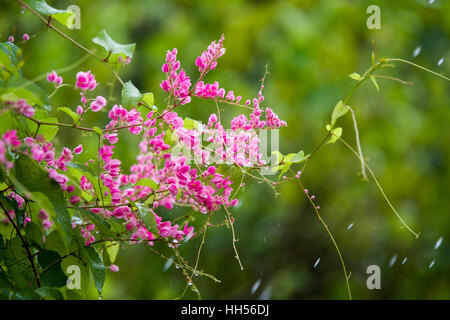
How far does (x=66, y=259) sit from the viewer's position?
1.64ft

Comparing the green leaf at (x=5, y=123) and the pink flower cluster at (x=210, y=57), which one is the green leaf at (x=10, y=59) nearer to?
the green leaf at (x=5, y=123)

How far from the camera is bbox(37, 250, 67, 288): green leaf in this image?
0.49 meters

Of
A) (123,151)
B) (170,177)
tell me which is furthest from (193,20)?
(170,177)

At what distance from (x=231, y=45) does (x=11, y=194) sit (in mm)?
1958

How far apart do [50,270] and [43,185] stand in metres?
0.10

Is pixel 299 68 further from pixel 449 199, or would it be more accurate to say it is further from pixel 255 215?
pixel 449 199

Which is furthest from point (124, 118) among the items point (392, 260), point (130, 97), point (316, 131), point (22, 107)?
point (392, 260)

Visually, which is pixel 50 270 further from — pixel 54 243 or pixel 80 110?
pixel 80 110

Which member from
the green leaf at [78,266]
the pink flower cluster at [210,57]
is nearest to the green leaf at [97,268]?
the green leaf at [78,266]

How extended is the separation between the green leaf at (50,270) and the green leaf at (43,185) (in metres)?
0.06

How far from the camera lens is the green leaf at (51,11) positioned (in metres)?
0.47

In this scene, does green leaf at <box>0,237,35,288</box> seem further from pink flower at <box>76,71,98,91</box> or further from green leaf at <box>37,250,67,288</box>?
pink flower at <box>76,71,98,91</box>

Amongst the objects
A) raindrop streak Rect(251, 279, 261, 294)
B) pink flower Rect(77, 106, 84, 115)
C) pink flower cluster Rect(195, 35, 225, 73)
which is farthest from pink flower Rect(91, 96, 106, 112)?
raindrop streak Rect(251, 279, 261, 294)

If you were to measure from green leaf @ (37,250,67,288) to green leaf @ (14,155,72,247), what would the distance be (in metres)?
0.06
